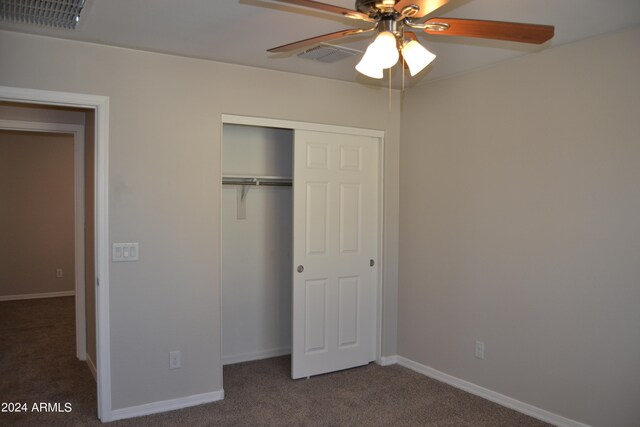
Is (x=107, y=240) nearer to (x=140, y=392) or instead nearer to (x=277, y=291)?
(x=140, y=392)

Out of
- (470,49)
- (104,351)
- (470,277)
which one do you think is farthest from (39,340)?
(470,49)

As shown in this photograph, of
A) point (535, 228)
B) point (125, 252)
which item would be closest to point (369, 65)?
point (535, 228)

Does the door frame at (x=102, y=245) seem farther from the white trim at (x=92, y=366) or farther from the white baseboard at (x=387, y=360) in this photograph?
the white baseboard at (x=387, y=360)

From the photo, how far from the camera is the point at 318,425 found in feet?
10.1

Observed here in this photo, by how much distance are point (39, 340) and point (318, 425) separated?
3.38 metres

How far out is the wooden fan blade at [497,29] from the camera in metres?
1.73

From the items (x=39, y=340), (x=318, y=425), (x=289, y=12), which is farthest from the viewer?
(x=39, y=340)

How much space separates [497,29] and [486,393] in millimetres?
2728

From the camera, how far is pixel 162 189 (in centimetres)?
323

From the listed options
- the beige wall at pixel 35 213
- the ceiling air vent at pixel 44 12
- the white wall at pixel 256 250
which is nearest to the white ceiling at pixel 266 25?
the ceiling air vent at pixel 44 12

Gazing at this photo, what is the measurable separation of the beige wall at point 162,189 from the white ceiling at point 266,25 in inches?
6.0

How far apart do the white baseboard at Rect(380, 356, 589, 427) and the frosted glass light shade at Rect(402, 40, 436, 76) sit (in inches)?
98.0

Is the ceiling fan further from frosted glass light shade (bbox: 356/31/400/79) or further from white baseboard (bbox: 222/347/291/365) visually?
white baseboard (bbox: 222/347/291/365)

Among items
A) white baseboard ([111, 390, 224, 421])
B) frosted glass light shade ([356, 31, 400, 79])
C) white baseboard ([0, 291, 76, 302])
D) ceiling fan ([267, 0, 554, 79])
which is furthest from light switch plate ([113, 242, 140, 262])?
white baseboard ([0, 291, 76, 302])
